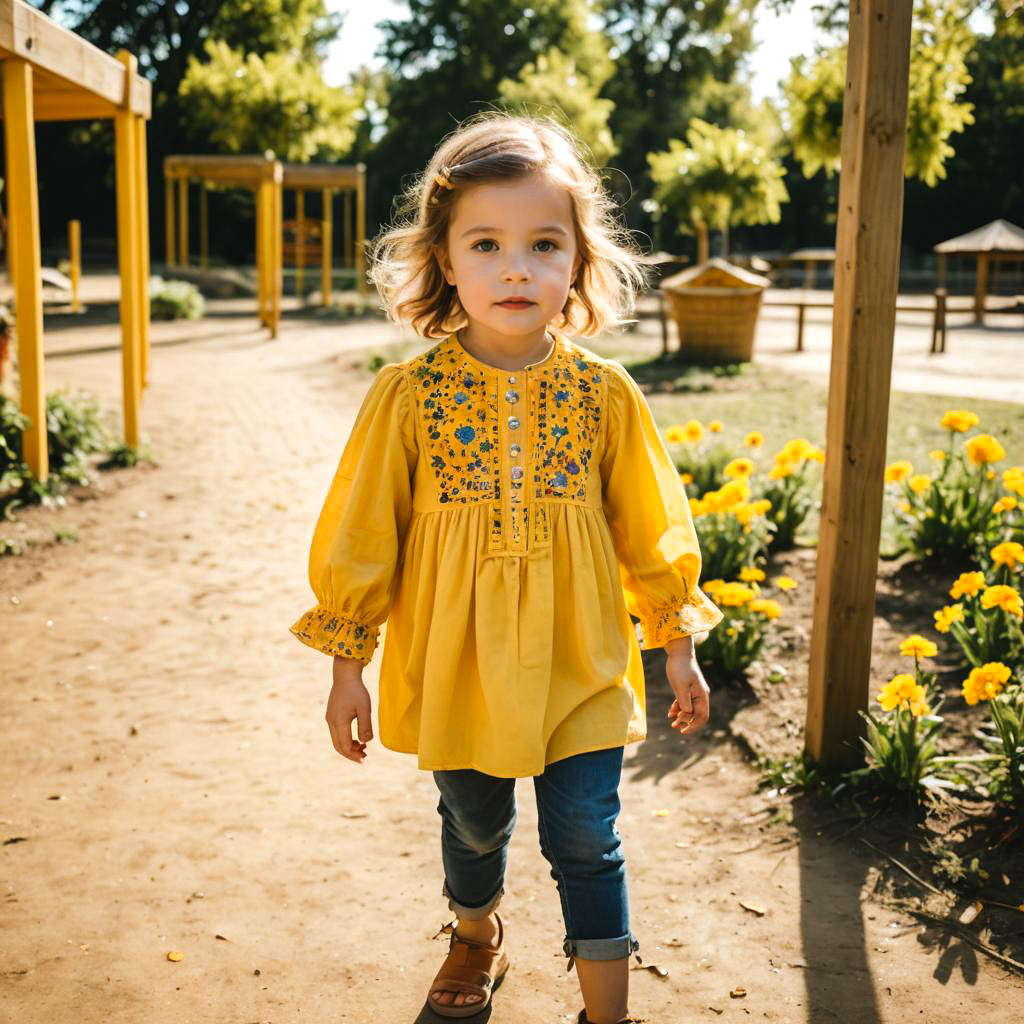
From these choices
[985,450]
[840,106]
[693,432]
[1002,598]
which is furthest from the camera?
[840,106]

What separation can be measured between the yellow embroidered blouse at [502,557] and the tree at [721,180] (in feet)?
48.0

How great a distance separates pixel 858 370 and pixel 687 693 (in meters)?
1.24

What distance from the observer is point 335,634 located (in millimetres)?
2076

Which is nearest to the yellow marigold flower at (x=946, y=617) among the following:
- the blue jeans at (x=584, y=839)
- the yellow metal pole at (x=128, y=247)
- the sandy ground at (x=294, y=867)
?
the sandy ground at (x=294, y=867)

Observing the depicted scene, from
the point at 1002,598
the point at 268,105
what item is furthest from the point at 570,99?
the point at 1002,598

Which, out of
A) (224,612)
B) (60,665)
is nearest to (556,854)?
(60,665)

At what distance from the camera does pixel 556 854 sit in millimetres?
2057

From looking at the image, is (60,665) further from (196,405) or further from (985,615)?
(196,405)

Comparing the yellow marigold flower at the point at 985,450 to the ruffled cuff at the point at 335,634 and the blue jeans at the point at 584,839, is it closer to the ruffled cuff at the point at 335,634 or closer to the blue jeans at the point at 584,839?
the blue jeans at the point at 584,839

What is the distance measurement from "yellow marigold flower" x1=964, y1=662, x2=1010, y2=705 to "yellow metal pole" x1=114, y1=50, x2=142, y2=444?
6304mm

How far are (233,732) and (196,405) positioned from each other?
23.1 feet

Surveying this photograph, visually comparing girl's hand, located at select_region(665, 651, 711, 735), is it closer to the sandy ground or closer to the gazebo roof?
the sandy ground

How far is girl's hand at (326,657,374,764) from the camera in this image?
2.08m

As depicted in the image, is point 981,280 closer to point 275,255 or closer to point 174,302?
point 275,255
